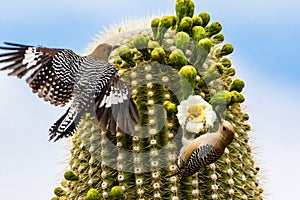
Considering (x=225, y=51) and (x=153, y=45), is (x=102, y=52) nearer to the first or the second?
(x=153, y=45)

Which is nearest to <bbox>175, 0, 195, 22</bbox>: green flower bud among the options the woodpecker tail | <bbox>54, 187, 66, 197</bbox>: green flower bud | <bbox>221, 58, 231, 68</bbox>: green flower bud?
<bbox>221, 58, 231, 68</bbox>: green flower bud

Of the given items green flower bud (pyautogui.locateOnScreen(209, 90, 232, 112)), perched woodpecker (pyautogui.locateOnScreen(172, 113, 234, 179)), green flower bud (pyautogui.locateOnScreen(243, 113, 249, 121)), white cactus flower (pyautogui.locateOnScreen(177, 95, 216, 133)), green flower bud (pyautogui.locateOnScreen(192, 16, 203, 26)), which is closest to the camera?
perched woodpecker (pyautogui.locateOnScreen(172, 113, 234, 179))

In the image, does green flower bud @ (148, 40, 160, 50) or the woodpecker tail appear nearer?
the woodpecker tail

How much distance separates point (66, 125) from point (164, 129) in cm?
55

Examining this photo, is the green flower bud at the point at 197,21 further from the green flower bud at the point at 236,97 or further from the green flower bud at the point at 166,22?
the green flower bud at the point at 236,97

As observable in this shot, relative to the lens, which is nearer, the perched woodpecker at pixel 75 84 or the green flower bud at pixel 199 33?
the perched woodpecker at pixel 75 84

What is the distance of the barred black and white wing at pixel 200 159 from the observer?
366cm

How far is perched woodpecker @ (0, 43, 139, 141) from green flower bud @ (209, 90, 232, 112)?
0.45 metres

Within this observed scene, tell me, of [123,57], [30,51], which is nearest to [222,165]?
[123,57]

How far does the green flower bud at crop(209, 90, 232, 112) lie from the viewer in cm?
388

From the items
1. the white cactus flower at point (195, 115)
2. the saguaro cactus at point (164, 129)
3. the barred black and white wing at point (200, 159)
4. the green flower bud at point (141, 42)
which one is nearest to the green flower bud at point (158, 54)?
the saguaro cactus at point (164, 129)

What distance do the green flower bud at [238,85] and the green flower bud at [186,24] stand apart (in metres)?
0.42

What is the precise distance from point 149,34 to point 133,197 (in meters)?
1.04

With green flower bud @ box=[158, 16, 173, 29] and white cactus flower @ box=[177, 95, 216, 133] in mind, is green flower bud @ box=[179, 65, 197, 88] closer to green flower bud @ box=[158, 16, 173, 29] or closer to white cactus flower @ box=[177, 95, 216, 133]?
white cactus flower @ box=[177, 95, 216, 133]
